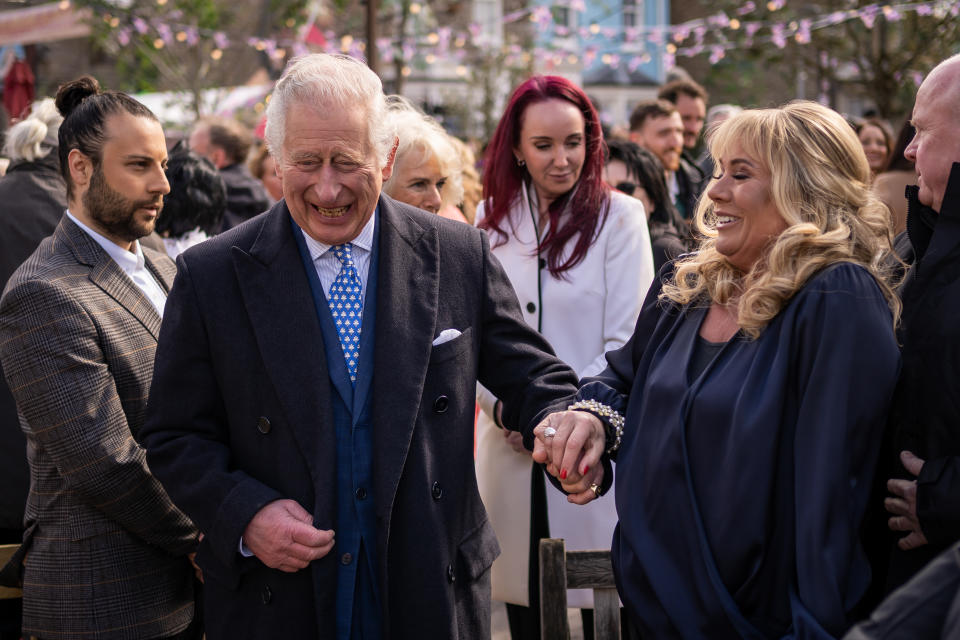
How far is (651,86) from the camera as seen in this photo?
1043 inches

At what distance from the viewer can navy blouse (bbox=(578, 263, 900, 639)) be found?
77.4 inches

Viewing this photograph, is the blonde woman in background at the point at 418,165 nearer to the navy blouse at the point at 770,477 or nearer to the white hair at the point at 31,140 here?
the white hair at the point at 31,140

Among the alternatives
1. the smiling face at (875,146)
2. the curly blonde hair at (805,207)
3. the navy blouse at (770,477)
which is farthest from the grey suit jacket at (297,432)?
the smiling face at (875,146)

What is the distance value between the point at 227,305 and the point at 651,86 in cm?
2539

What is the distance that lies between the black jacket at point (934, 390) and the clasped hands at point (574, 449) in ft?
2.20

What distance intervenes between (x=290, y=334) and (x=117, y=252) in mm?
953

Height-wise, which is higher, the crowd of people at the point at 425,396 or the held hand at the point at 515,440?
the crowd of people at the point at 425,396

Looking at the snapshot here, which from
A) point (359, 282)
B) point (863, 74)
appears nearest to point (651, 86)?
point (863, 74)

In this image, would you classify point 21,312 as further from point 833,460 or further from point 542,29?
point 542,29

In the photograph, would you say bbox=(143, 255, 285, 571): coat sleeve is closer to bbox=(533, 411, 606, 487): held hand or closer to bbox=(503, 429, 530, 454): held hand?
bbox=(533, 411, 606, 487): held hand

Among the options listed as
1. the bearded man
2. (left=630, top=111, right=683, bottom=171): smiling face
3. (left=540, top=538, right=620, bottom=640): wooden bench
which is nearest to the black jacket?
(left=540, top=538, right=620, bottom=640): wooden bench

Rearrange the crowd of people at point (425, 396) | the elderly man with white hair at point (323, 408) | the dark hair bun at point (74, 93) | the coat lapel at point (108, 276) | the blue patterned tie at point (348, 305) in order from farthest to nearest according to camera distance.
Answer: the dark hair bun at point (74, 93) < the coat lapel at point (108, 276) < the blue patterned tie at point (348, 305) < the elderly man with white hair at point (323, 408) < the crowd of people at point (425, 396)

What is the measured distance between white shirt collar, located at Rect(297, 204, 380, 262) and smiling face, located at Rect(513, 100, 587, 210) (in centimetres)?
137

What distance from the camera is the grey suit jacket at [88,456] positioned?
2701mm
